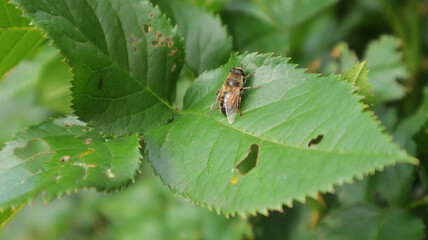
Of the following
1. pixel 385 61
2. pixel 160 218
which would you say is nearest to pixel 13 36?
pixel 385 61

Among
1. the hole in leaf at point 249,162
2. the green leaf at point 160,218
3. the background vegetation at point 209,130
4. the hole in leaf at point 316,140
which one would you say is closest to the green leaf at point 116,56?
the background vegetation at point 209,130

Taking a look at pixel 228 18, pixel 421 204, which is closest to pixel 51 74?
pixel 228 18

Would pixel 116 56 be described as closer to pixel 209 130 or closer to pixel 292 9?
Result: pixel 209 130

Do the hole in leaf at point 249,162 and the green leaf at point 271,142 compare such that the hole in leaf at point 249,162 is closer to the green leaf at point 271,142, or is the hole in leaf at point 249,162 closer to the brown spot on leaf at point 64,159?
the green leaf at point 271,142

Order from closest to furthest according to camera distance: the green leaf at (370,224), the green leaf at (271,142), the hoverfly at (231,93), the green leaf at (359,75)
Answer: the green leaf at (271,142), the green leaf at (359,75), the hoverfly at (231,93), the green leaf at (370,224)

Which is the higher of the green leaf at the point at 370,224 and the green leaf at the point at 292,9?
the green leaf at the point at 292,9

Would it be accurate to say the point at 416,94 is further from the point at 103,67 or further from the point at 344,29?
the point at 103,67
